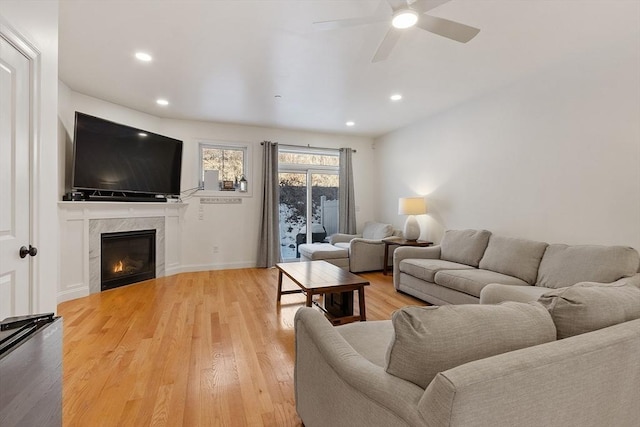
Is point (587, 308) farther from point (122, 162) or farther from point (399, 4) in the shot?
point (122, 162)

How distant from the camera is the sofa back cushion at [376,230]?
5383 millimetres

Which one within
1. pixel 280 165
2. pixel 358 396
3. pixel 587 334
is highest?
pixel 280 165

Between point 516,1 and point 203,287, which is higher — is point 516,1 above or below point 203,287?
above

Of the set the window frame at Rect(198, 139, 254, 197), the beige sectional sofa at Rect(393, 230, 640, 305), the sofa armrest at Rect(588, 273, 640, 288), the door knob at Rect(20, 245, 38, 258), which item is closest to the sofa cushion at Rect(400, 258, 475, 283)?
the beige sectional sofa at Rect(393, 230, 640, 305)

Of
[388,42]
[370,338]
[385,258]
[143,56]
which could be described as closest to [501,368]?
[370,338]

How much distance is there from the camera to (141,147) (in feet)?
14.2

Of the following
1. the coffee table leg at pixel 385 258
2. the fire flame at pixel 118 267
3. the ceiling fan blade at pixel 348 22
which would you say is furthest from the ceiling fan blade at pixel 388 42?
the fire flame at pixel 118 267

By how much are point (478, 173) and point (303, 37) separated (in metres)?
2.87

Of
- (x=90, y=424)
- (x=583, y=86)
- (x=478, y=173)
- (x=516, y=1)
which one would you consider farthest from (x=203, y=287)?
(x=583, y=86)

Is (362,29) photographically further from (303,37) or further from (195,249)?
(195,249)

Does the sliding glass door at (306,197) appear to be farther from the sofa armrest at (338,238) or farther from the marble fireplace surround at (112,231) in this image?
the marble fireplace surround at (112,231)

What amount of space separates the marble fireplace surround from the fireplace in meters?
0.06

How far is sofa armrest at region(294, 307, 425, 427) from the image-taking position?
0.87 m

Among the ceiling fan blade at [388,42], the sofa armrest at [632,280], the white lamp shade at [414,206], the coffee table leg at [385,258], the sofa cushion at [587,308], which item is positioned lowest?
the coffee table leg at [385,258]
